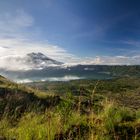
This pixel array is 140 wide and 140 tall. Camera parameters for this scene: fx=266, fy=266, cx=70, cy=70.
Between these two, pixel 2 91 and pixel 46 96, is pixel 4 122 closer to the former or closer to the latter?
pixel 2 91

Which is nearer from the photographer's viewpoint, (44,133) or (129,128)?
(44,133)

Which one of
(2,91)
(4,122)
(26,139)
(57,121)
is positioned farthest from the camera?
(2,91)

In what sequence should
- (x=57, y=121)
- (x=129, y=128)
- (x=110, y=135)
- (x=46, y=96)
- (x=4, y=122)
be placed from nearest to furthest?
(x=110, y=135)
(x=57, y=121)
(x=129, y=128)
(x=4, y=122)
(x=46, y=96)

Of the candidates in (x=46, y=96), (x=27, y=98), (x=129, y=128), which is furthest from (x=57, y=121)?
(x=46, y=96)

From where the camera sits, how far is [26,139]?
18.0ft

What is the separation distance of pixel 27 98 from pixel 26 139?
17.2m

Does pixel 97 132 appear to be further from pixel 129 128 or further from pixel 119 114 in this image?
pixel 119 114

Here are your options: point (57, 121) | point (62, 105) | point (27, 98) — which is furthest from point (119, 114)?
point (27, 98)

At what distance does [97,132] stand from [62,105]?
183 centimetres

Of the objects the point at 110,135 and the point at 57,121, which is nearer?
the point at 110,135

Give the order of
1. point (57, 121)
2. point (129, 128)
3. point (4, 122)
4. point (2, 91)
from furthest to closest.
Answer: point (2, 91) < point (4, 122) < point (129, 128) < point (57, 121)

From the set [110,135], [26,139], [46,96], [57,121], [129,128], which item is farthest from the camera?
[46,96]

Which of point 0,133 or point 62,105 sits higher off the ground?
point 62,105

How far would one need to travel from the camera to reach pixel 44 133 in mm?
5711
